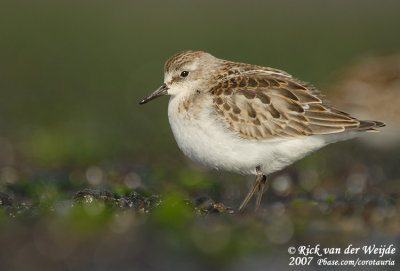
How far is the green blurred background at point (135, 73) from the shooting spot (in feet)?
29.8

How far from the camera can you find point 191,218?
6.46 m

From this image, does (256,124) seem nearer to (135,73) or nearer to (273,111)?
(273,111)

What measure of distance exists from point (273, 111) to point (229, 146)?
68 centimetres

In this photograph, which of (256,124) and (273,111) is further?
(273,111)

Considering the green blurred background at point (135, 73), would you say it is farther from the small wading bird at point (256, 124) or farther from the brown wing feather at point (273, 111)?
the brown wing feather at point (273, 111)

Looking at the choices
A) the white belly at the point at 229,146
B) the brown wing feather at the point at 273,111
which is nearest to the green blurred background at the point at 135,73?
the white belly at the point at 229,146

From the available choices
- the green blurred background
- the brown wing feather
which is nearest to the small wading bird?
the brown wing feather

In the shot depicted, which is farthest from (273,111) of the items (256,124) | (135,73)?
(135,73)

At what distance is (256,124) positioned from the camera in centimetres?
714

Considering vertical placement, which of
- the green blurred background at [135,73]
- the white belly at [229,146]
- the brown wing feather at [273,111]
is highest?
the green blurred background at [135,73]

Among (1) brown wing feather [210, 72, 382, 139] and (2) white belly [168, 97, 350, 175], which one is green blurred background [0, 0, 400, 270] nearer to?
(2) white belly [168, 97, 350, 175]

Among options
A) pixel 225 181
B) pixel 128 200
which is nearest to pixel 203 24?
pixel 225 181

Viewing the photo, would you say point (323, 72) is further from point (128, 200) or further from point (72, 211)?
point (72, 211)

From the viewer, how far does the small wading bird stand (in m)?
7.09
